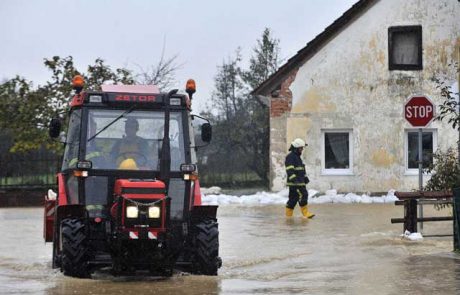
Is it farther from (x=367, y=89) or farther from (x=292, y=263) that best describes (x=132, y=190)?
(x=367, y=89)

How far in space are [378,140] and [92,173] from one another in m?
19.7

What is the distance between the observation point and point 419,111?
1825 cm

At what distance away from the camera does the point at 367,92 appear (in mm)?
30984

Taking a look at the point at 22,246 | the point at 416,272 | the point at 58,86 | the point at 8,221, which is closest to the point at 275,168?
the point at 58,86

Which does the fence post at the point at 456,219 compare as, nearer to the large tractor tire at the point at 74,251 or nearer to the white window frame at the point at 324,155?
the large tractor tire at the point at 74,251

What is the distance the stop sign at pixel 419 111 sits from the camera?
18203 mm

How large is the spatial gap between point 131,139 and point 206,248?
176 centimetres

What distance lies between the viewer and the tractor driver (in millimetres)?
12477

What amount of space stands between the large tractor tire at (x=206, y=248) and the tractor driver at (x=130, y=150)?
1.17 meters

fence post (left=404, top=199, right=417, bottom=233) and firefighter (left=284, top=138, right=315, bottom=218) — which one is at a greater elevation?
firefighter (left=284, top=138, right=315, bottom=218)

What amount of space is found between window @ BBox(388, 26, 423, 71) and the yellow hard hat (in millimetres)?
19752

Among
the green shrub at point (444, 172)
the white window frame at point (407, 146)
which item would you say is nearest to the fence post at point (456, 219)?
the green shrub at point (444, 172)

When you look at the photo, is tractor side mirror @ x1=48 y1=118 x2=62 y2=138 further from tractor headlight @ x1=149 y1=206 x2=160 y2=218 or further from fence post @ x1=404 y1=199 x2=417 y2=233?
fence post @ x1=404 y1=199 x2=417 y2=233

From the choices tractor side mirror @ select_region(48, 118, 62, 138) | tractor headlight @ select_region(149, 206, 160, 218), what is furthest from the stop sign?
tractor headlight @ select_region(149, 206, 160, 218)
